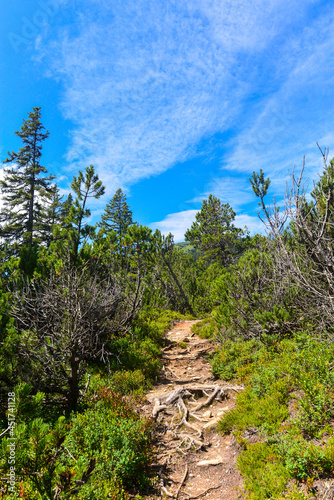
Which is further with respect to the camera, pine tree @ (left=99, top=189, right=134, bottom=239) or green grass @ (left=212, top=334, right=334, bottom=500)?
pine tree @ (left=99, top=189, right=134, bottom=239)

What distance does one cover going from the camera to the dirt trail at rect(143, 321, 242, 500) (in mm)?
3814

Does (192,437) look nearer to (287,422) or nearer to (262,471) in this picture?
(262,471)

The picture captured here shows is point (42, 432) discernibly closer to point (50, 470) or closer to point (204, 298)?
point (50, 470)

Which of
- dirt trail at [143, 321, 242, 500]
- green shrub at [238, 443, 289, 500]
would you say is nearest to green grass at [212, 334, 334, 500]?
green shrub at [238, 443, 289, 500]

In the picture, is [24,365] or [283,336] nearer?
[24,365]

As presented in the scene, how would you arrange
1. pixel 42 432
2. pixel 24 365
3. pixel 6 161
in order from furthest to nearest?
1. pixel 6 161
2. pixel 24 365
3. pixel 42 432

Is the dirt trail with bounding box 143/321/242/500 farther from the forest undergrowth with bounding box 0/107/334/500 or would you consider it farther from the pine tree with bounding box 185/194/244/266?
the pine tree with bounding box 185/194/244/266

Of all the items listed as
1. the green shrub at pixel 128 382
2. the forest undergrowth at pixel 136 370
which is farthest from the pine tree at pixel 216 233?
the green shrub at pixel 128 382

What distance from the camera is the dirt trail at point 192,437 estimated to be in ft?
12.5

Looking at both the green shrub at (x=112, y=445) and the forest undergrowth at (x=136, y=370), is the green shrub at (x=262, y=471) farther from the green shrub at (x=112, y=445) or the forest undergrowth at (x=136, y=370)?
the green shrub at (x=112, y=445)

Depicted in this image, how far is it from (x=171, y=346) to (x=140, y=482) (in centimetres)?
760

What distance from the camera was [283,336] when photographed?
7125 mm

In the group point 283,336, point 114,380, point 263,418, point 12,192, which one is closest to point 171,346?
point 114,380

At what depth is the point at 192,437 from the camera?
197 inches
